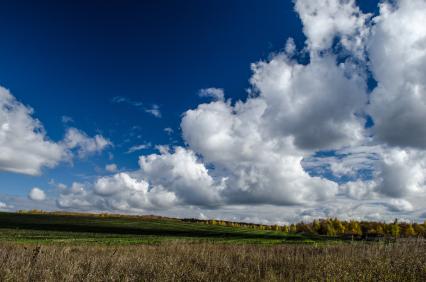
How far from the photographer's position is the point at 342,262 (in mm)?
9875

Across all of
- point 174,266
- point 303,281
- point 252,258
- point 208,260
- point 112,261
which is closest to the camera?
point 303,281

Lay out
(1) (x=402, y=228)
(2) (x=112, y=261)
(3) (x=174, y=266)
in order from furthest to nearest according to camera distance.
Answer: (1) (x=402, y=228)
(2) (x=112, y=261)
(3) (x=174, y=266)

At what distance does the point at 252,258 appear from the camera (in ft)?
41.1

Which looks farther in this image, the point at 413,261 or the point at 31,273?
the point at 413,261

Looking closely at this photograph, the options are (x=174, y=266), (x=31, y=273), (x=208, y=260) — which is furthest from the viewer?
Result: (x=208, y=260)

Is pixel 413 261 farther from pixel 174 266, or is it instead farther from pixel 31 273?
pixel 31 273

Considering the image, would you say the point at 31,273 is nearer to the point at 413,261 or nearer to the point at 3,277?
the point at 3,277

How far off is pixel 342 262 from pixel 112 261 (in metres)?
6.44

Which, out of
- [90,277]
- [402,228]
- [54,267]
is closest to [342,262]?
[90,277]

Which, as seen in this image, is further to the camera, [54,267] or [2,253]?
[2,253]

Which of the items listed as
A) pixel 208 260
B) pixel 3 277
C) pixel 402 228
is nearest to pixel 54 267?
pixel 3 277

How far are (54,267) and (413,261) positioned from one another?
9426 mm

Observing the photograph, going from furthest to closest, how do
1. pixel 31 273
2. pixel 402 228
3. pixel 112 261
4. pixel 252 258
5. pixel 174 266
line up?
pixel 402 228
pixel 252 258
pixel 112 261
pixel 174 266
pixel 31 273

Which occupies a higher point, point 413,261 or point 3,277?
point 413,261
